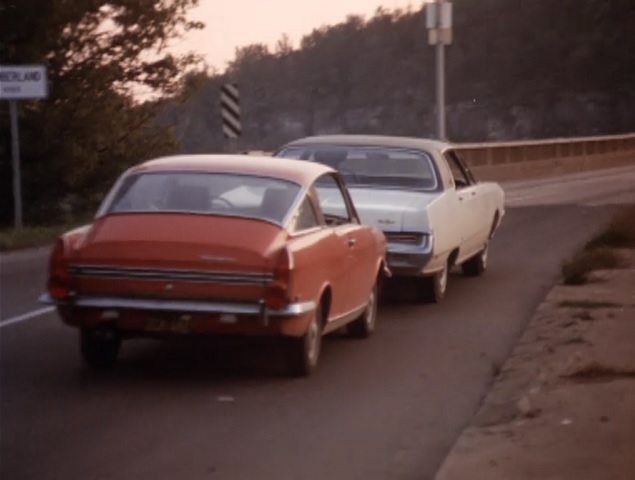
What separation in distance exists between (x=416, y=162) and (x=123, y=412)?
664 centimetres

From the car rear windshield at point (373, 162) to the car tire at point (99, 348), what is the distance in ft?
15.8

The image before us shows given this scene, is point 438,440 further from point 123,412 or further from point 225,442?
point 123,412

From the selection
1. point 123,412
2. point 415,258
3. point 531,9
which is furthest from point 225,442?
point 531,9

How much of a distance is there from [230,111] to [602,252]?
1671 centimetres

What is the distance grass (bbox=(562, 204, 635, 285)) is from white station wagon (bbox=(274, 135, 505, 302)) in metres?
1.04

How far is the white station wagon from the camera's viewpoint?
14.2 meters

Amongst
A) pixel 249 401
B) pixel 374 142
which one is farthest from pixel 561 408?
pixel 374 142

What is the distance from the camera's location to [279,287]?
10086mm

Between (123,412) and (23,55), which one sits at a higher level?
(23,55)

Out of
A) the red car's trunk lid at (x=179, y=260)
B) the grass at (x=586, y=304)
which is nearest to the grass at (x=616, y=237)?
the grass at (x=586, y=304)

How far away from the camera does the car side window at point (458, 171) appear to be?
16.3 meters

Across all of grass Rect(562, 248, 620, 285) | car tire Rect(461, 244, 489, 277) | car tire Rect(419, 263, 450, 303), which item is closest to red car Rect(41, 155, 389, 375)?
car tire Rect(419, 263, 450, 303)

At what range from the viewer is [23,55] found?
28.6 meters

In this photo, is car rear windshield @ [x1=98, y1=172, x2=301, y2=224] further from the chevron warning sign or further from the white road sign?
the chevron warning sign
